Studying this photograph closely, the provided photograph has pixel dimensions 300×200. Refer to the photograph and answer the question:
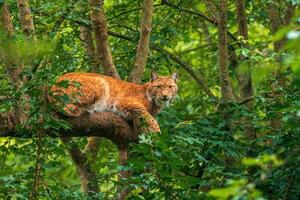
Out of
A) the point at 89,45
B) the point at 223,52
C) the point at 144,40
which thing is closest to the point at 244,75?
the point at 223,52

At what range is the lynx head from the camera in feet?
31.8

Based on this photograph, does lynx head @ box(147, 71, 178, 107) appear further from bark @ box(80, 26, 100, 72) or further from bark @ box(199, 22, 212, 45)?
bark @ box(199, 22, 212, 45)

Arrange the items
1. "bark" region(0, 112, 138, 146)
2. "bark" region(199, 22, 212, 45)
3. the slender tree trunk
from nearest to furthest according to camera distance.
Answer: "bark" region(0, 112, 138, 146), the slender tree trunk, "bark" region(199, 22, 212, 45)

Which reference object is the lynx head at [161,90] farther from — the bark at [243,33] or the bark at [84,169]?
the bark at [84,169]

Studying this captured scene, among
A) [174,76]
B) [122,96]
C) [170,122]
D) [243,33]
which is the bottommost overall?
[170,122]

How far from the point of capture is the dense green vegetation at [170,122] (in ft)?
18.0

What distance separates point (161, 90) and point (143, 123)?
230 centimetres

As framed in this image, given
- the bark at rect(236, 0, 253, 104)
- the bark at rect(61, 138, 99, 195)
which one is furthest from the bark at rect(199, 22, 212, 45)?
the bark at rect(61, 138, 99, 195)

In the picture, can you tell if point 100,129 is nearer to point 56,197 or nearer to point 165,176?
point 56,197

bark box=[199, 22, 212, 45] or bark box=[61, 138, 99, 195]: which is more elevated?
bark box=[199, 22, 212, 45]

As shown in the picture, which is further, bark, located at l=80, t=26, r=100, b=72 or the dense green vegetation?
bark, located at l=80, t=26, r=100, b=72

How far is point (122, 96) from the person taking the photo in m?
9.16

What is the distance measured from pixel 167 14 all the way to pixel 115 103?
3145mm

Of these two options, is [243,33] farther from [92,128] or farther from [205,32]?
[205,32]
